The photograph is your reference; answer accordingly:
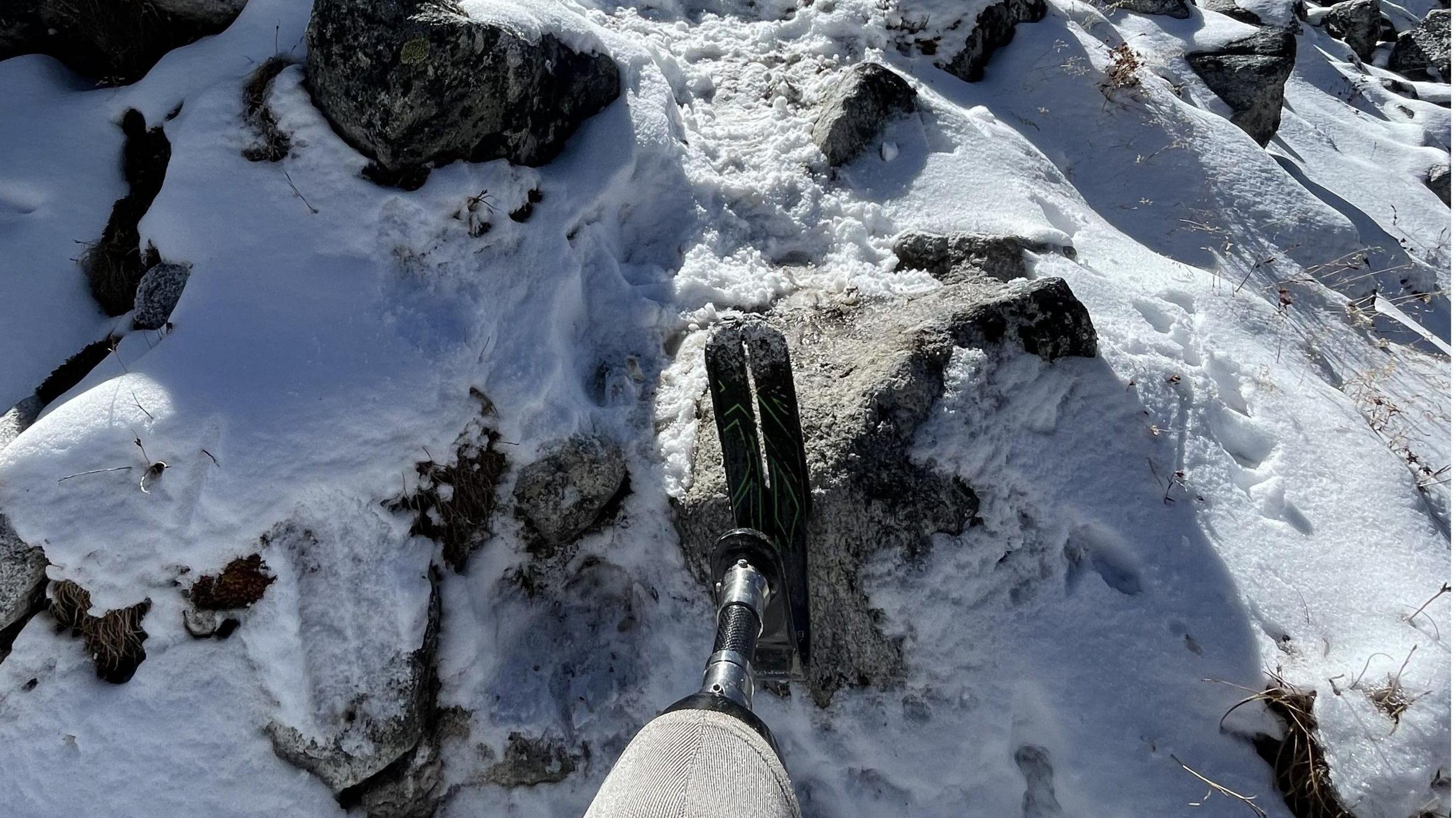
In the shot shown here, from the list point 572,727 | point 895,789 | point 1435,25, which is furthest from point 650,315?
point 1435,25

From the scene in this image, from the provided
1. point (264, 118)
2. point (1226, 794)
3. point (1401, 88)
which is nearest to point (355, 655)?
point (264, 118)

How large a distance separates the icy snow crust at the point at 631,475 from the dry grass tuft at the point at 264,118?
0.07 metres

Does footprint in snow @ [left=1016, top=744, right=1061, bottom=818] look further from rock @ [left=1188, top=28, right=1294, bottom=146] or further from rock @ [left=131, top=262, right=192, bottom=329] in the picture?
rock @ [left=1188, top=28, right=1294, bottom=146]

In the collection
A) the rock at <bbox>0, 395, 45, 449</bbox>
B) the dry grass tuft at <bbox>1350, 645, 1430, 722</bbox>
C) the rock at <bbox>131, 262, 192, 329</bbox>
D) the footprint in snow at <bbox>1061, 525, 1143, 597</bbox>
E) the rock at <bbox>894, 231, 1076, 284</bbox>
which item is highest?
the rock at <bbox>894, 231, 1076, 284</bbox>

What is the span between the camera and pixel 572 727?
3688 millimetres

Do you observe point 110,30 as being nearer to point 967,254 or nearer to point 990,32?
point 967,254

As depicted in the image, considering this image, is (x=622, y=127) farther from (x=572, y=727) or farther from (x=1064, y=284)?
(x=572, y=727)

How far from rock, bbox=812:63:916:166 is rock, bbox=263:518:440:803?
3.67 m

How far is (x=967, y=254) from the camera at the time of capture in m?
4.51

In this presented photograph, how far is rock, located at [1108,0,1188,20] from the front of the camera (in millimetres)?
8398

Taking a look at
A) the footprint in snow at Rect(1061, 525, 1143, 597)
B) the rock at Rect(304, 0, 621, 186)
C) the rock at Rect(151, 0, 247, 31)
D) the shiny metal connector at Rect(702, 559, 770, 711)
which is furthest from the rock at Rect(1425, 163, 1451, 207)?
the rock at Rect(151, 0, 247, 31)

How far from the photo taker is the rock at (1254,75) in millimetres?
7402

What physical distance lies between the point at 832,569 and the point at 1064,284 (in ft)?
6.03

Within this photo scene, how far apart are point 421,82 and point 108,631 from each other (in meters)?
2.99
